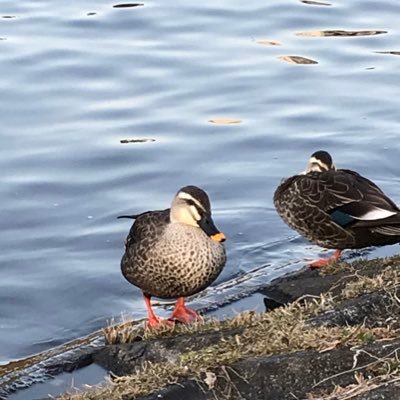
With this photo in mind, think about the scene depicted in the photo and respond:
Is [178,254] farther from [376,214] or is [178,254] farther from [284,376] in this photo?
Result: [284,376]

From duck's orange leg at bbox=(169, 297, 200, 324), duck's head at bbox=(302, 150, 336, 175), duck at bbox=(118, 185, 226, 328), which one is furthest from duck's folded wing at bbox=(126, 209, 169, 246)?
duck's head at bbox=(302, 150, 336, 175)

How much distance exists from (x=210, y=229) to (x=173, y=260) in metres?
0.28

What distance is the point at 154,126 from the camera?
10.3 m

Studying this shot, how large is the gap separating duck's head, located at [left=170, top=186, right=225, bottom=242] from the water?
0.72 meters

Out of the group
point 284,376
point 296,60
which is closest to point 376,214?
point 284,376

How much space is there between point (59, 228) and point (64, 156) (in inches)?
51.9

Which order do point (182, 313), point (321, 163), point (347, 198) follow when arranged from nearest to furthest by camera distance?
1. point (182, 313)
2. point (347, 198)
3. point (321, 163)

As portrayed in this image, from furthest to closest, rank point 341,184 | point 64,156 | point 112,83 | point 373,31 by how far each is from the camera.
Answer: point 373,31, point 112,83, point 64,156, point 341,184

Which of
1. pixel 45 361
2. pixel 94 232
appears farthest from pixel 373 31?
pixel 45 361

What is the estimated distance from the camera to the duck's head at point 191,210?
6762mm

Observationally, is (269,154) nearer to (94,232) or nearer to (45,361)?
(94,232)

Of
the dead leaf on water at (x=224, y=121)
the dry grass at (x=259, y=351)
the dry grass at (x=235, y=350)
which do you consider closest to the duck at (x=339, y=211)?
the dry grass at (x=259, y=351)

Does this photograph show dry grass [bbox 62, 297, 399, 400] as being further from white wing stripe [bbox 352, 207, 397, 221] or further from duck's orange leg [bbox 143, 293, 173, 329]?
white wing stripe [bbox 352, 207, 397, 221]

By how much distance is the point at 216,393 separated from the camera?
4.42 m
